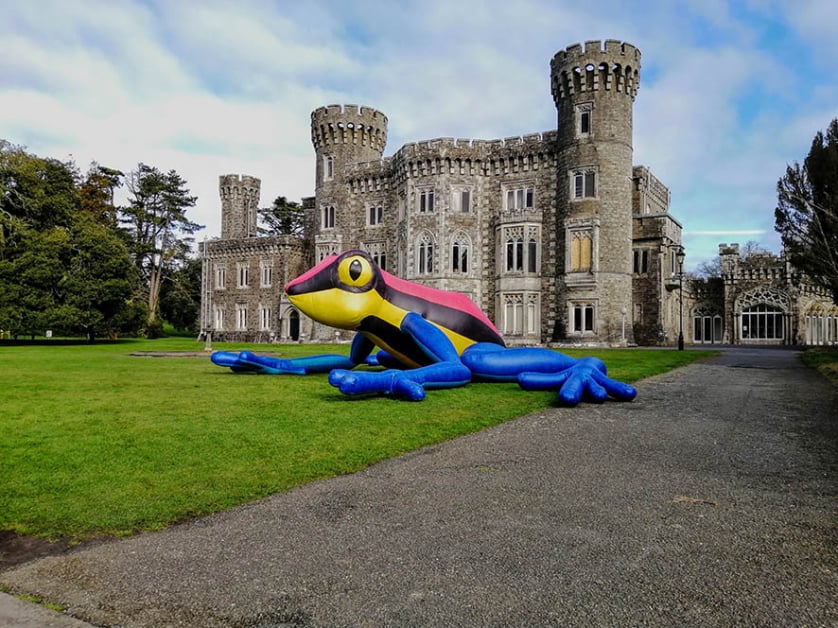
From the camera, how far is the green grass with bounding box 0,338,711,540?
4.92 metres

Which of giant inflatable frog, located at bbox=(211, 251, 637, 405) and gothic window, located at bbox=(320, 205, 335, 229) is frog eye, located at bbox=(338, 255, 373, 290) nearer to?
giant inflatable frog, located at bbox=(211, 251, 637, 405)

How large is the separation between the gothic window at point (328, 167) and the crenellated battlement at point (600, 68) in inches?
682

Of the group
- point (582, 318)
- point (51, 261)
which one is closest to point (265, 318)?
point (51, 261)

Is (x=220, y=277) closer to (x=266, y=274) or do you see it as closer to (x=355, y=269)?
(x=266, y=274)

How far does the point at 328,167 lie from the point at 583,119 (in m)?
18.6

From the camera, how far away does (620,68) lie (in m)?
35.4

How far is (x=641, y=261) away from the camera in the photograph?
38562 millimetres

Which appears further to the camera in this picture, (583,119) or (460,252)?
(460,252)

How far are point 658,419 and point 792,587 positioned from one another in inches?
237

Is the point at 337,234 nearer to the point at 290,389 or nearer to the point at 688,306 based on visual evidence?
the point at 688,306

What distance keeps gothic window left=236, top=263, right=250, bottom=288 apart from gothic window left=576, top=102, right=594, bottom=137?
2926 centimetres

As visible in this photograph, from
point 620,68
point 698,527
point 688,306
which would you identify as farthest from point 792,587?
point 688,306

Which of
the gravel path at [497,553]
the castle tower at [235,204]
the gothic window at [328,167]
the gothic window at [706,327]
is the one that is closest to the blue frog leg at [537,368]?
the gravel path at [497,553]

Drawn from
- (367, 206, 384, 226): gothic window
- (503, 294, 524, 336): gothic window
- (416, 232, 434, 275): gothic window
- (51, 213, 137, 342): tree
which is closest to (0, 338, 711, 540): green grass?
(503, 294, 524, 336): gothic window
